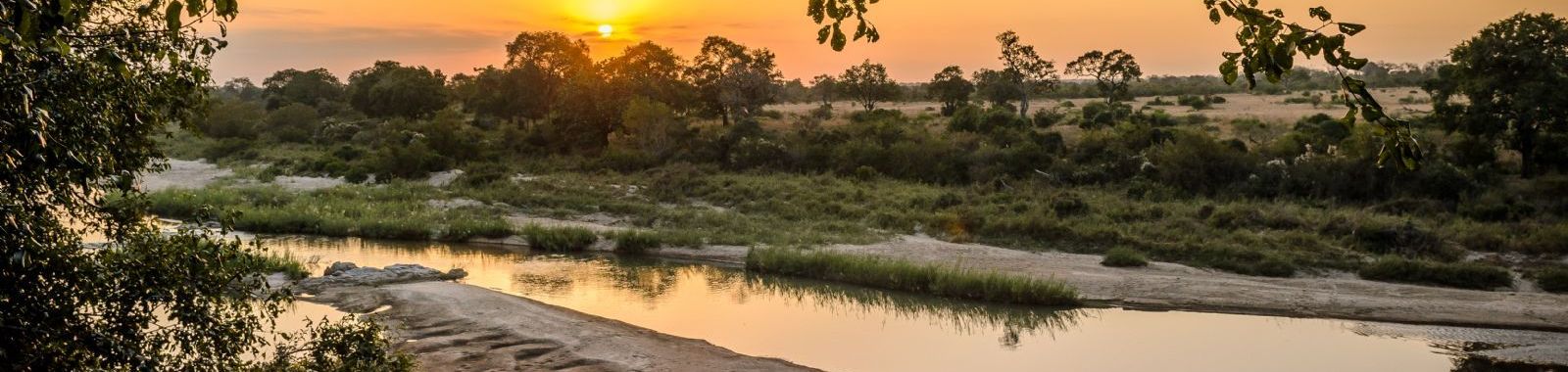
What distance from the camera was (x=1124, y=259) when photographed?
2405 centimetres

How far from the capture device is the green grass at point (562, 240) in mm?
27438

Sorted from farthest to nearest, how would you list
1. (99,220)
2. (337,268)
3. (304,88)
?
(304,88) → (337,268) → (99,220)

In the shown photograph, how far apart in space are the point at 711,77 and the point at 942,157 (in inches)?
954

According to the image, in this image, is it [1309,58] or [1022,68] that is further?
[1022,68]

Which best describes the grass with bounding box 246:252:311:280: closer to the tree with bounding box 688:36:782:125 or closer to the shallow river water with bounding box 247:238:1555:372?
the shallow river water with bounding box 247:238:1555:372

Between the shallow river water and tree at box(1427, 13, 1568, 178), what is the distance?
17610 millimetres

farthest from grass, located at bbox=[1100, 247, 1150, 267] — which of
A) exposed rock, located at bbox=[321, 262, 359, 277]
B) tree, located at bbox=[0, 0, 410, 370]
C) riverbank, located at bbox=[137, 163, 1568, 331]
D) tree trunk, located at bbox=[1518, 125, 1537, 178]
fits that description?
tree, located at bbox=[0, 0, 410, 370]

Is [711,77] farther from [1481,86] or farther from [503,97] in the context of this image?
[1481,86]

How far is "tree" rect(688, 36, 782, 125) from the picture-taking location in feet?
198

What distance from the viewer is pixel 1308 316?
63.9 feet

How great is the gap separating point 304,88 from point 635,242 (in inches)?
2418

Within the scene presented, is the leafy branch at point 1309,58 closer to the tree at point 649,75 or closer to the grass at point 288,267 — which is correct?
the grass at point 288,267

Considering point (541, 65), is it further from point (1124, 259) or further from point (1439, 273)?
point (1439, 273)

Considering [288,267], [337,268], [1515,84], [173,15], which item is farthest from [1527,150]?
[173,15]
